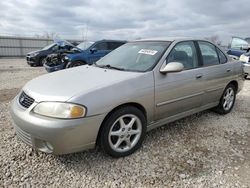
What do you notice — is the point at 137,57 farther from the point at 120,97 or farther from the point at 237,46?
the point at 237,46

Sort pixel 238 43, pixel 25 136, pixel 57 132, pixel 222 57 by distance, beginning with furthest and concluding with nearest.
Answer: pixel 238 43, pixel 222 57, pixel 25 136, pixel 57 132

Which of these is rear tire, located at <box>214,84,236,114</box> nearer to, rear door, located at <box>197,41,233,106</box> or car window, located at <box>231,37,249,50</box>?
rear door, located at <box>197,41,233,106</box>

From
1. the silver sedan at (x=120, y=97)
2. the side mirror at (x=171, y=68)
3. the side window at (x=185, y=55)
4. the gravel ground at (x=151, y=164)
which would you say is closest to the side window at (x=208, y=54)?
the silver sedan at (x=120, y=97)

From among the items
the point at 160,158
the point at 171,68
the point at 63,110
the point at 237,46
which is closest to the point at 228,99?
the point at 171,68

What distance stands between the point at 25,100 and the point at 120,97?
1143mm

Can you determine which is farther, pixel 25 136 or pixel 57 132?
pixel 25 136

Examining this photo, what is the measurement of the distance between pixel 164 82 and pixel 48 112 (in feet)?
5.16

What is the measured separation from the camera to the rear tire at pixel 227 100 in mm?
4367

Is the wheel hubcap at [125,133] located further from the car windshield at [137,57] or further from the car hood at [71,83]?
the car windshield at [137,57]

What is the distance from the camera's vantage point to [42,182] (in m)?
2.34

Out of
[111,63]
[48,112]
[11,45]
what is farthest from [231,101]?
[11,45]

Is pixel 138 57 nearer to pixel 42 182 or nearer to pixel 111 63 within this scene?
pixel 111 63

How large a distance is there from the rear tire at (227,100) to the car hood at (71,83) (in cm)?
235

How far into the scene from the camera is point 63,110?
7.52 ft
